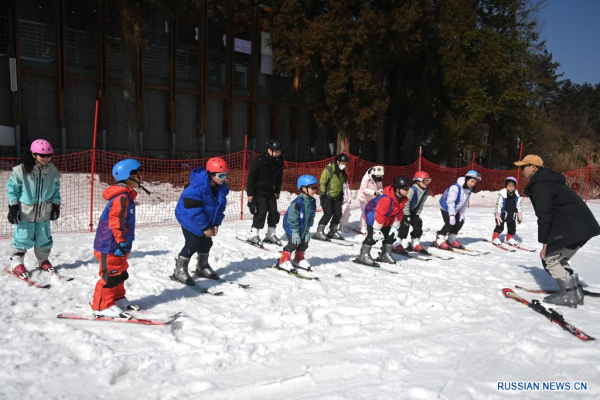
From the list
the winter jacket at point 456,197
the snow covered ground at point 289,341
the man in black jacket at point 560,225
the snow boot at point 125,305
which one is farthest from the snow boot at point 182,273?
the winter jacket at point 456,197

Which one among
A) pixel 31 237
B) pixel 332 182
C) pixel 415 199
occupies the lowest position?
pixel 31 237

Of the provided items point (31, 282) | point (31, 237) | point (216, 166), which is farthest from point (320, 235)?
point (31, 282)

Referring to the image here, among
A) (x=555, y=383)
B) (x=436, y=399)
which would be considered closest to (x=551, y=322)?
(x=555, y=383)

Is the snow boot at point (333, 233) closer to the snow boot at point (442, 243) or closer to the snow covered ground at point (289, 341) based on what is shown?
the snow boot at point (442, 243)

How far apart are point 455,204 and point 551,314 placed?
4.53m

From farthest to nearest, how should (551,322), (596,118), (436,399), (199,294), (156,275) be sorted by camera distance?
(596,118) → (156,275) → (199,294) → (551,322) → (436,399)

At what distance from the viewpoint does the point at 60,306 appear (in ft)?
15.2

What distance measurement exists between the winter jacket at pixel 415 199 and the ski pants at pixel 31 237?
6.28 meters

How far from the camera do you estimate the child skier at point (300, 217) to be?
21.5ft

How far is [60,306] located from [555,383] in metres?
4.72

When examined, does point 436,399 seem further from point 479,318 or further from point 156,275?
point 156,275

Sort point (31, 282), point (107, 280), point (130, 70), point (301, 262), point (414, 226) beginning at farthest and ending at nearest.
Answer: point (130, 70) < point (414, 226) < point (301, 262) < point (31, 282) < point (107, 280)

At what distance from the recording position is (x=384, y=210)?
7406mm

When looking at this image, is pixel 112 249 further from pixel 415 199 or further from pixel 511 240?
pixel 511 240
